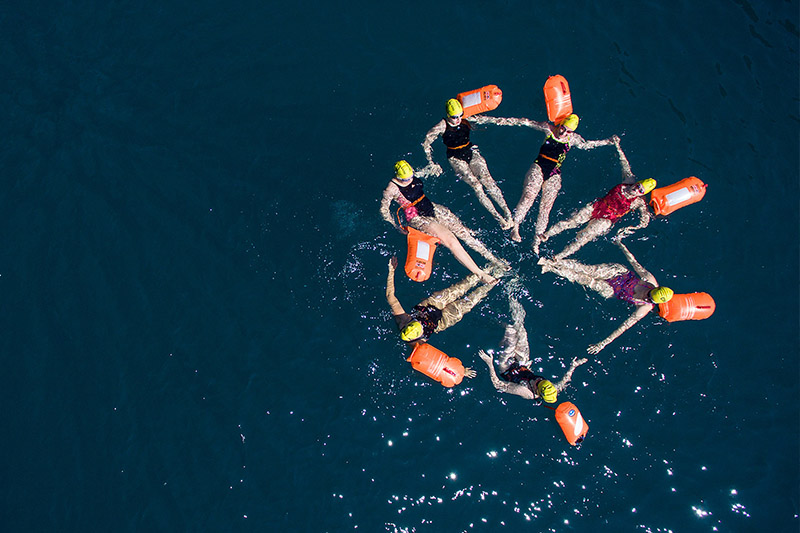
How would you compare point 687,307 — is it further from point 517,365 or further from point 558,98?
point 558,98

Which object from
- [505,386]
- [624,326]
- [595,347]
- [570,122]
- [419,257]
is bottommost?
[505,386]

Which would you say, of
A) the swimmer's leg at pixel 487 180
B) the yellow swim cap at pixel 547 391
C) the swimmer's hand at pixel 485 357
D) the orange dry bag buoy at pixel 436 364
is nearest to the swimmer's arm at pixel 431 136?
the swimmer's leg at pixel 487 180

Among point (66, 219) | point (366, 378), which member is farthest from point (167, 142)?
point (366, 378)

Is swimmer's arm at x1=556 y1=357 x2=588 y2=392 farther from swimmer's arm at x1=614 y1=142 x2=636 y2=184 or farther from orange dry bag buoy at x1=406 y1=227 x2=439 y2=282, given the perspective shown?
swimmer's arm at x1=614 y1=142 x2=636 y2=184

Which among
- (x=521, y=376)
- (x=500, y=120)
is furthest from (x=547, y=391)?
(x=500, y=120)

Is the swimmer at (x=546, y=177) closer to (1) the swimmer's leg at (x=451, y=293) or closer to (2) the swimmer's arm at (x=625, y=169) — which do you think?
(2) the swimmer's arm at (x=625, y=169)

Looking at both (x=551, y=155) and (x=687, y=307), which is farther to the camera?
(x=551, y=155)

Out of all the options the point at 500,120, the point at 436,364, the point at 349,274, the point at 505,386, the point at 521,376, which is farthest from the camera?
the point at 500,120
